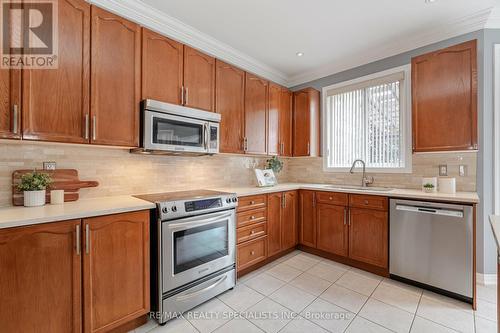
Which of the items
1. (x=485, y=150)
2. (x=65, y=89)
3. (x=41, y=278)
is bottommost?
(x=41, y=278)

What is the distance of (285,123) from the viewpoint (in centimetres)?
371

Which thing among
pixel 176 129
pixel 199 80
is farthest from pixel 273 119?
pixel 176 129

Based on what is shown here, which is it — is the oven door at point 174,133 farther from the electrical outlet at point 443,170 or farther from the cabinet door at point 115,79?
the electrical outlet at point 443,170

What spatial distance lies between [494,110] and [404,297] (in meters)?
2.11

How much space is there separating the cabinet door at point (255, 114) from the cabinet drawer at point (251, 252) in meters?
1.16

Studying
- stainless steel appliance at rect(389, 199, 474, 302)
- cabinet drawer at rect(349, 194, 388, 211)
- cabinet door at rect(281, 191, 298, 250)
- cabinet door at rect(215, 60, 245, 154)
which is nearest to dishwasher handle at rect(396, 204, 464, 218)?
stainless steel appliance at rect(389, 199, 474, 302)

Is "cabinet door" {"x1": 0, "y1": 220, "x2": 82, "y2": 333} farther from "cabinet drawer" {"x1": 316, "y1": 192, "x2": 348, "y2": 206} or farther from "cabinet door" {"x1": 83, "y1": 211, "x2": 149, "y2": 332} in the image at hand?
"cabinet drawer" {"x1": 316, "y1": 192, "x2": 348, "y2": 206}

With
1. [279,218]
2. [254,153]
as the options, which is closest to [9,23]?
[254,153]

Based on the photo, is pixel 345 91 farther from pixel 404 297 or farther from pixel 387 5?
pixel 404 297

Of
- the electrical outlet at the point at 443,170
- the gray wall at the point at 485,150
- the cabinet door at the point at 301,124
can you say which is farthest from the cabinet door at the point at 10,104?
the gray wall at the point at 485,150

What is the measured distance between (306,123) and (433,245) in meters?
2.22

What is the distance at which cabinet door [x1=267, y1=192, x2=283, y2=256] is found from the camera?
2.86 metres

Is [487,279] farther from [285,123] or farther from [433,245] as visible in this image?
[285,123]

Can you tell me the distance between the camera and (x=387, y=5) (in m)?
2.17
